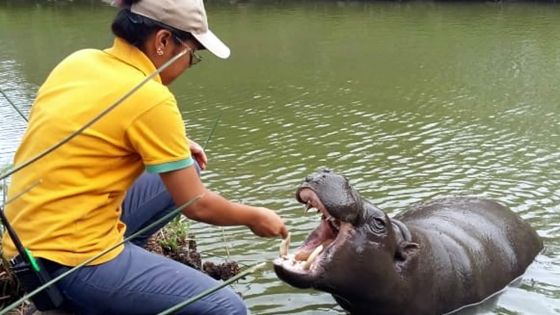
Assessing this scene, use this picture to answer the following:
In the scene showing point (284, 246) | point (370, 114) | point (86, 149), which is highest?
point (86, 149)

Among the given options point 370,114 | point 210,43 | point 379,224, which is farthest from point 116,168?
point 370,114

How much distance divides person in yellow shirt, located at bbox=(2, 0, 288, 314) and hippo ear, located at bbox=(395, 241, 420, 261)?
4.25ft

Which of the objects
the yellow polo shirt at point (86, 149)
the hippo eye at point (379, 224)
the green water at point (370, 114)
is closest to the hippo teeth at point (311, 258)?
the hippo eye at point (379, 224)

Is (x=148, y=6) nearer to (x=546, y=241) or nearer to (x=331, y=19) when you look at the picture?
(x=546, y=241)

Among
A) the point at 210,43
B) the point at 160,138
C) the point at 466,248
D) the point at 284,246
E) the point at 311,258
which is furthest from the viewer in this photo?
the point at 466,248

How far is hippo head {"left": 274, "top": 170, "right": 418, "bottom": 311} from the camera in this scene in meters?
3.81

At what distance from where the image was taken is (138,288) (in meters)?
3.05

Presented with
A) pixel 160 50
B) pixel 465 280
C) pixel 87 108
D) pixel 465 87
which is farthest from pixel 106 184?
pixel 465 87

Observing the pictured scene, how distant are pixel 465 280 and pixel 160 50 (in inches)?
101

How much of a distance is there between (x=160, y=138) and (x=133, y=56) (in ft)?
1.28

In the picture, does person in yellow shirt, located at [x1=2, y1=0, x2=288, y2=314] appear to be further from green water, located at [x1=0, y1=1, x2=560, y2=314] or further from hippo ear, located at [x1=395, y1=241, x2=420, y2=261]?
green water, located at [x1=0, y1=1, x2=560, y2=314]

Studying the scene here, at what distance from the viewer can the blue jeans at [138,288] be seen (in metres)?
3.01

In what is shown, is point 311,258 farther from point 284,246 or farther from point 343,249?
point 284,246

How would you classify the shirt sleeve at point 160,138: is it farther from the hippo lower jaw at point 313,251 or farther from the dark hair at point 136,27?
the hippo lower jaw at point 313,251
